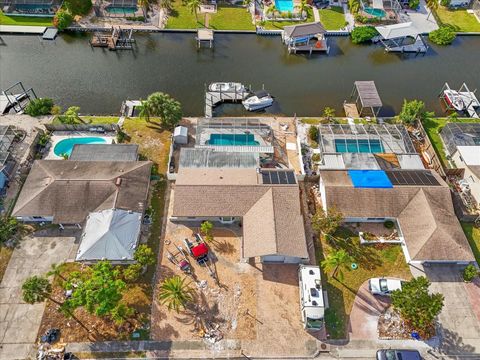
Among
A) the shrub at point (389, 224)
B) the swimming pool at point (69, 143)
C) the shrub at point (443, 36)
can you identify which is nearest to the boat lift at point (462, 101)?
the shrub at point (443, 36)

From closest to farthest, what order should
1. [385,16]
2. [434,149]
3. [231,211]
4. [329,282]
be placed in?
[329,282] < [231,211] < [434,149] < [385,16]

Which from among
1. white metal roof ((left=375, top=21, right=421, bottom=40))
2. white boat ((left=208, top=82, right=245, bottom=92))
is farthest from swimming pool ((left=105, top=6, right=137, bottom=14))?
white metal roof ((left=375, top=21, right=421, bottom=40))

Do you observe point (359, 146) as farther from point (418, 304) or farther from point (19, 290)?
point (19, 290)

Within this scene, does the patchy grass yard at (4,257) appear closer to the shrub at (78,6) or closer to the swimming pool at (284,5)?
the shrub at (78,6)

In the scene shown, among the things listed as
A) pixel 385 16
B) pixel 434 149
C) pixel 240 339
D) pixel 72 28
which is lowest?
pixel 240 339

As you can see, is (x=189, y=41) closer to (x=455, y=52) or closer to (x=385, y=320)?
(x=455, y=52)

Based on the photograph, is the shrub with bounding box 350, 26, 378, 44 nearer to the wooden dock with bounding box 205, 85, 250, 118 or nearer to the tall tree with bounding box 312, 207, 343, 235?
the wooden dock with bounding box 205, 85, 250, 118

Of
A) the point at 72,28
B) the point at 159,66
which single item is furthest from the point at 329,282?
the point at 72,28
